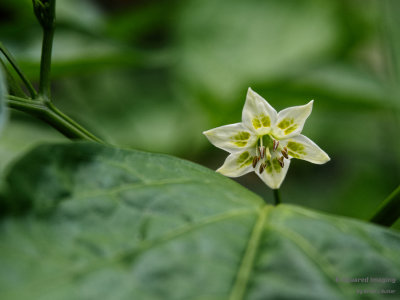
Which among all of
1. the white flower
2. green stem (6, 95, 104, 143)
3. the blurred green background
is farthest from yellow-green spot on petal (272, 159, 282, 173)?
the blurred green background

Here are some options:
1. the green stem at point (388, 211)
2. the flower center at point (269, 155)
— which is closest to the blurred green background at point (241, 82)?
the flower center at point (269, 155)

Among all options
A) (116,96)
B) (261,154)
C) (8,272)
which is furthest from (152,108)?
(8,272)

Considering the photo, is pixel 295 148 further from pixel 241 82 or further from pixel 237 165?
pixel 241 82

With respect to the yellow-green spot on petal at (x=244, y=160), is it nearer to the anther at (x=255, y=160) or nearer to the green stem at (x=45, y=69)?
the anther at (x=255, y=160)

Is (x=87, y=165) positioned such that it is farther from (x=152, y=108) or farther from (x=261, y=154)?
(x=152, y=108)

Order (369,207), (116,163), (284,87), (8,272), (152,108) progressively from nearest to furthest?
(8,272) < (116,163) < (284,87) < (369,207) < (152,108)

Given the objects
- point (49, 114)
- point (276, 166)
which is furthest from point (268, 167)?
point (49, 114)
